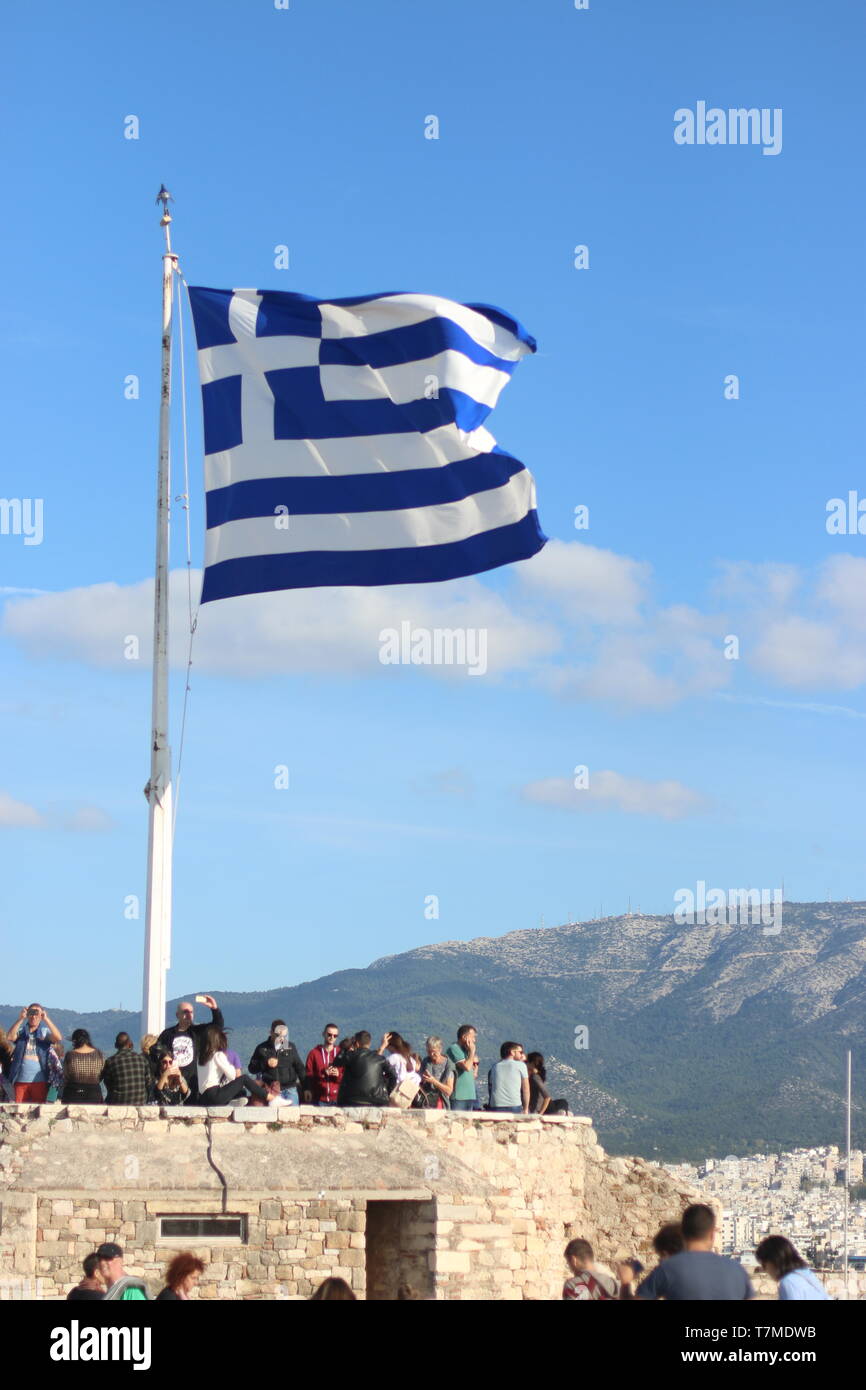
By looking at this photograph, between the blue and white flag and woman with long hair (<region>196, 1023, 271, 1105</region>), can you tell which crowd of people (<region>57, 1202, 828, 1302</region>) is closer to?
woman with long hair (<region>196, 1023, 271, 1105</region>)

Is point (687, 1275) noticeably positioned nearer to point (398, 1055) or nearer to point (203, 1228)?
point (203, 1228)

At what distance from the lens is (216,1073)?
1939 centimetres

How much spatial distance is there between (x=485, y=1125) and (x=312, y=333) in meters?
9.85

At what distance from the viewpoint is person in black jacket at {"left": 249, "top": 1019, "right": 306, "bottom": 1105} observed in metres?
20.0

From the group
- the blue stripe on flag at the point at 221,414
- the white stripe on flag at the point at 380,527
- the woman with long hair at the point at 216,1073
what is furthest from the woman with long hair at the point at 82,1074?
the blue stripe on flag at the point at 221,414

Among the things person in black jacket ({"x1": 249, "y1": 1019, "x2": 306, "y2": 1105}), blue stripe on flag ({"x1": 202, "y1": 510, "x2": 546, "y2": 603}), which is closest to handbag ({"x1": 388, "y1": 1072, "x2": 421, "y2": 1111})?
person in black jacket ({"x1": 249, "y1": 1019, "x2": 306, "y2": 1105})

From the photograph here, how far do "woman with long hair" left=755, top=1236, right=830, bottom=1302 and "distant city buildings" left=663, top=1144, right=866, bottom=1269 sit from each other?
5797 centimetres

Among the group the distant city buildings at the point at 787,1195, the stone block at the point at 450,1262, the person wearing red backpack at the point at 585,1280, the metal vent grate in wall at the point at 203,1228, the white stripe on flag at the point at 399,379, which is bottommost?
the distant city buildings at the point at 787,1195

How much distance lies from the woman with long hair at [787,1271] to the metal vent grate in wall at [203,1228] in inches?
369

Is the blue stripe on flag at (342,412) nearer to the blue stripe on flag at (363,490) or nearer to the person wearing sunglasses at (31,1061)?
the blue stripe on flag at (363,490)

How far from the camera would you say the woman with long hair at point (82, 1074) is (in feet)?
63.2

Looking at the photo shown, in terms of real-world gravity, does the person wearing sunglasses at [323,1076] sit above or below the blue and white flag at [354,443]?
below

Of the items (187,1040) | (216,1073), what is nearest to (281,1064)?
(216,1073)
